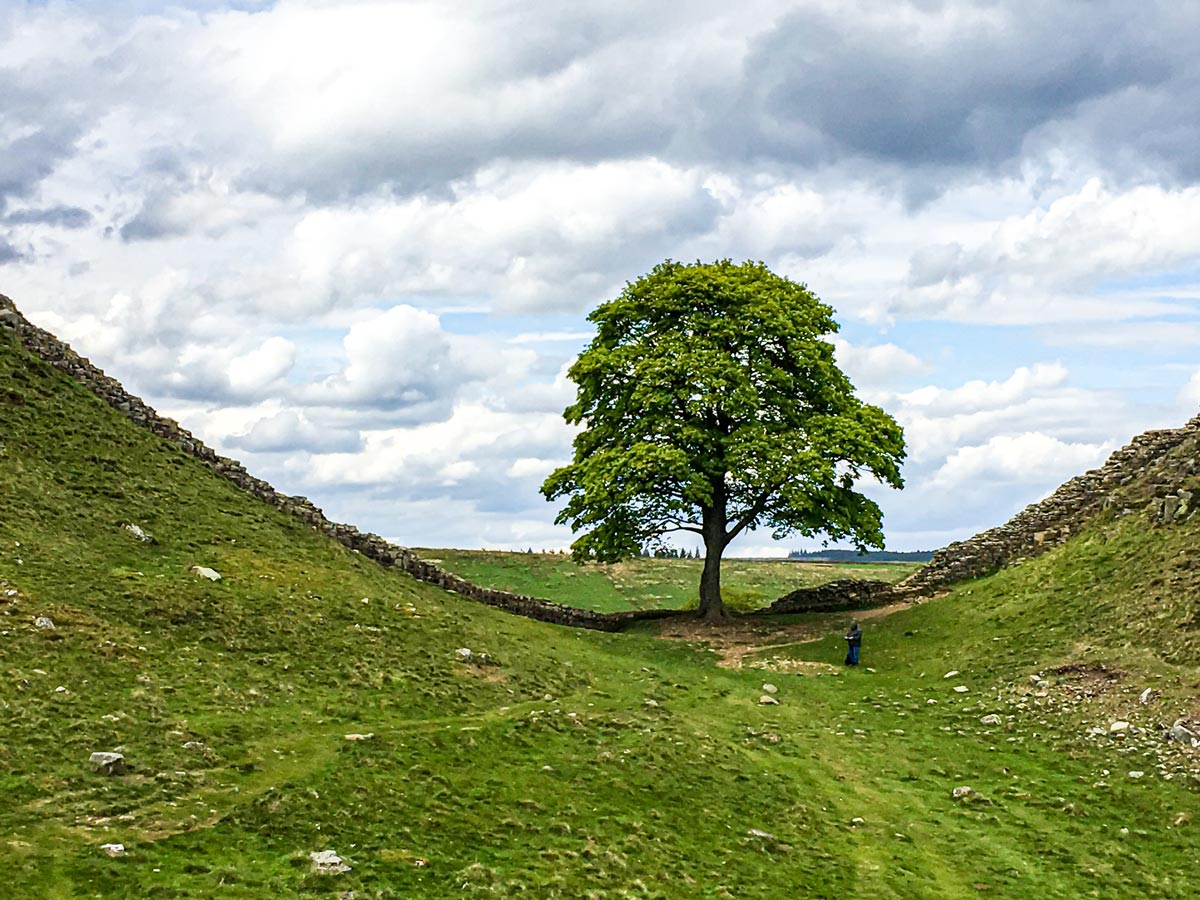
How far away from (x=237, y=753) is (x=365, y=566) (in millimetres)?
20749

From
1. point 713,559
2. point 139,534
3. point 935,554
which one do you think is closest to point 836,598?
point 935,554

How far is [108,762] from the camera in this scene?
62.7 feet

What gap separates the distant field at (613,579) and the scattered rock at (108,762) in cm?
3983

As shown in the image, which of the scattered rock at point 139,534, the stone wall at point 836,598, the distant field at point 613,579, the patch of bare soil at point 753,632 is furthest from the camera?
the distant field at point 613,579

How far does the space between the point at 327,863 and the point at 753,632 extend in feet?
100

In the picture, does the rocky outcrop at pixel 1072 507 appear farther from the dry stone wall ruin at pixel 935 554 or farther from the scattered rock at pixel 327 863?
the scattered rock at pixel 327 863

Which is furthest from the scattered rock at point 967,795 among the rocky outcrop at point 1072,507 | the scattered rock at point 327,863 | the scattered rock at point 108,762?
the rocky outcrop at point 1072,507

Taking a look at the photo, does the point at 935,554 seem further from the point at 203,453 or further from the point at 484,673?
the point at 203,453

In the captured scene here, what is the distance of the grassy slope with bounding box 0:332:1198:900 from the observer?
58.1ft

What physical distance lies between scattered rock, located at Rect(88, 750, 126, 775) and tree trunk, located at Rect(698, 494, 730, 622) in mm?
31301

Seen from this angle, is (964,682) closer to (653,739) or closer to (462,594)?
(653,739)

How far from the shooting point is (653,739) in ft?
85.0

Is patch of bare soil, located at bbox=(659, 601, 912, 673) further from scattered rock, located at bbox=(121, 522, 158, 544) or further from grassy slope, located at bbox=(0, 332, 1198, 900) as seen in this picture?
scattered rock, located at bbox=(121, 522, 158, 544)

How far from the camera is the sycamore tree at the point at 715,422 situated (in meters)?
44.9
